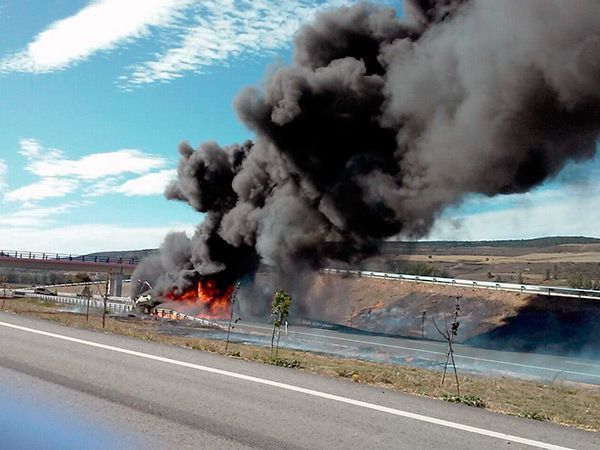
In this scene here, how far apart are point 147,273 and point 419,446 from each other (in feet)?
165

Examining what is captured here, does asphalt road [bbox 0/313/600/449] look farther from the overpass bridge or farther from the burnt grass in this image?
the overpass bridge

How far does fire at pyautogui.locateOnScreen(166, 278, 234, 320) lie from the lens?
44.7 meters

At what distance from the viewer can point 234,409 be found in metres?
6.22

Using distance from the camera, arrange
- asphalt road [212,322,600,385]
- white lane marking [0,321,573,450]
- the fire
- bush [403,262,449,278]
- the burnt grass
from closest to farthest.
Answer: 1. white lane marking [0,321,573,450]
2. asphalt road [212,322,600,385]
3. the burnt grass
4. the fire
5. bush [403,262,449,278]

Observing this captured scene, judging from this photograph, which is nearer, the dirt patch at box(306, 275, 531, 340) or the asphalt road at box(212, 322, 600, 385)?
the asphalt road at box(212, 322, 600, 385)

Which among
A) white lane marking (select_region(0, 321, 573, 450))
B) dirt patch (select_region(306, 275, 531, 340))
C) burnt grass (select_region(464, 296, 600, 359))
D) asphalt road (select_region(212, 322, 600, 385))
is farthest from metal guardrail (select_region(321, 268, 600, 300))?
white lane marking (select_region(0, 321, 573, 450))

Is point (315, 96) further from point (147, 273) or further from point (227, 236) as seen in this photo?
point (147, 273)

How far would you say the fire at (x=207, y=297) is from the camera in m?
44.7

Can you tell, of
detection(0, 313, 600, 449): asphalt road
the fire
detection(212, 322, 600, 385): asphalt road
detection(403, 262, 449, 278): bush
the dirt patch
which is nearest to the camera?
detection(0, 313, 600, 449): asphalt road

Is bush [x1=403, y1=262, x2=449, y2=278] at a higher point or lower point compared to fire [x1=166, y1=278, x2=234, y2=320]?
higher

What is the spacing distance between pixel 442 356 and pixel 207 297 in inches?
1018

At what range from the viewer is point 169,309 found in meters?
43.2

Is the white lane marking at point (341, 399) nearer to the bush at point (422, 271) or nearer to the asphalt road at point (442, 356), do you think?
the asphalt road at point (442, 356)

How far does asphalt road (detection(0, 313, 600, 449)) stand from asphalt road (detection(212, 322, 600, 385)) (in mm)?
13411
